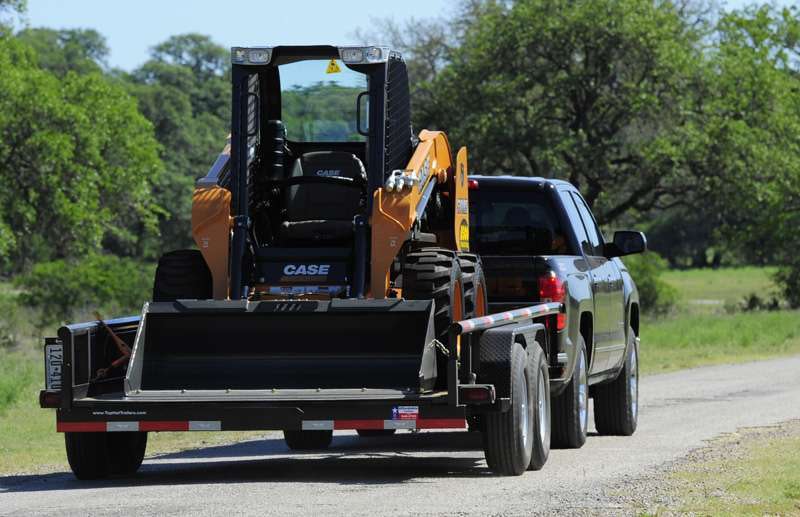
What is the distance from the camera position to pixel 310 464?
12.9 metres

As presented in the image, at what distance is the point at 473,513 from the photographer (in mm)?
9305

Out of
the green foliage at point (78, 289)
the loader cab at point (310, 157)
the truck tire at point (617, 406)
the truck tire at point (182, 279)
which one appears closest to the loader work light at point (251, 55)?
the loader cab at point (310, 157)

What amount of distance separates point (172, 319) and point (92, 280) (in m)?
29.7

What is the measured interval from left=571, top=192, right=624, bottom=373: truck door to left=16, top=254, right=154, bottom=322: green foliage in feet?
82.3

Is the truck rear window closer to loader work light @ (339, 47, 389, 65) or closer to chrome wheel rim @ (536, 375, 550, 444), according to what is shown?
loader work light @ (339, 47, 389, 65)

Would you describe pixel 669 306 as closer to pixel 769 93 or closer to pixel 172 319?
pixel 769 93

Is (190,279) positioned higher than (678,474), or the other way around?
(190,279)

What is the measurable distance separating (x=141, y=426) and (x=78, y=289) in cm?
2993

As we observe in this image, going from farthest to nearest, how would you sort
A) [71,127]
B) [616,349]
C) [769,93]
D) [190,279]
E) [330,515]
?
[769,93], [71,127], [616,349], [190,279], [330,515]

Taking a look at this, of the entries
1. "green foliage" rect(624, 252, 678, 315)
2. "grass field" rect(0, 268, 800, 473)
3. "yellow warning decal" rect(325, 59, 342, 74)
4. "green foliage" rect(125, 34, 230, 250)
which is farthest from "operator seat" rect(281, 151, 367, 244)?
"green foliage" rect(125, 34, 230, 250)

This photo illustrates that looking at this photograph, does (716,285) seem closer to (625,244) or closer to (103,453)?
(625,244)

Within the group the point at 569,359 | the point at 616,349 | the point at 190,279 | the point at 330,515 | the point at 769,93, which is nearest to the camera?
the point at 330,515

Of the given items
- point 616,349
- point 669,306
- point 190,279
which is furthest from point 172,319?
point 669,306

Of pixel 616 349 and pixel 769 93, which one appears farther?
pixel 769 93
